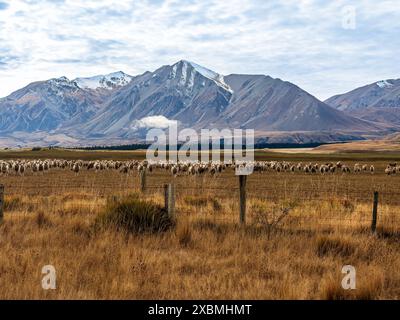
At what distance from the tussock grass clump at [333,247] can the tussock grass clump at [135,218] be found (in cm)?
354

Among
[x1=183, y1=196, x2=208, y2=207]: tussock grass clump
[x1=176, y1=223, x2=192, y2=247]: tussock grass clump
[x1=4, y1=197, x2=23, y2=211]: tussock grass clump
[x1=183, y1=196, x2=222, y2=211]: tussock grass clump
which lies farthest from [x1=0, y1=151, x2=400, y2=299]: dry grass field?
[x1=183, y1=196, x2=208, y2=207]: tussock grass clump

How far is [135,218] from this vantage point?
12047 mm

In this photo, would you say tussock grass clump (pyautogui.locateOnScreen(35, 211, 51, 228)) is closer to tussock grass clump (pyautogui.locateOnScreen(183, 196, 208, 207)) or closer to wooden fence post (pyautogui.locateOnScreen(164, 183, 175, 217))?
wooden fence post (pyautogui.locateOnScreen(164, 183, 175, 217))

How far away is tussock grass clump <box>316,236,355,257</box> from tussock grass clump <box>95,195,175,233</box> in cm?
354

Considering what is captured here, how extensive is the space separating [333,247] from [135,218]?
455 centimetres

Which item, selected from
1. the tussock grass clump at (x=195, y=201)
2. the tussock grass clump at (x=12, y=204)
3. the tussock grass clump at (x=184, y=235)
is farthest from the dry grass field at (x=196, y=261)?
the tussock grass clump at (x=195, y=201)

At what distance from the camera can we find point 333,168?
72.3 meters

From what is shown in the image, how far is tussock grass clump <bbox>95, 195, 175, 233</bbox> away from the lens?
38.3ft

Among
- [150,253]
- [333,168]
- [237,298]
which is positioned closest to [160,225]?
[150,253]

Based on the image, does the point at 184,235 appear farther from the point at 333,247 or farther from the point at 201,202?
the point at 201,202

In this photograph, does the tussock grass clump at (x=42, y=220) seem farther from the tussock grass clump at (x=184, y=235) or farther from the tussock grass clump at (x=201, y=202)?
the tussock grass clump at (x=201, y=202)

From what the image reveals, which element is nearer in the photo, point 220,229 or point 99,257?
point 99,257
